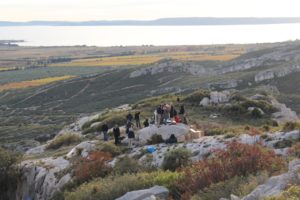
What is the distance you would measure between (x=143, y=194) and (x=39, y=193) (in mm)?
11422

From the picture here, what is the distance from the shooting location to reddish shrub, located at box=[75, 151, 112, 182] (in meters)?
20.7

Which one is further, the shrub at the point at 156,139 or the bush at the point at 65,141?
the bush at the point at 65,141

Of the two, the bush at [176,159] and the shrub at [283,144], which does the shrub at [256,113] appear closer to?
the shrub at [283,144]

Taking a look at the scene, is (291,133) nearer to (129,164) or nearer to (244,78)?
(129,164)

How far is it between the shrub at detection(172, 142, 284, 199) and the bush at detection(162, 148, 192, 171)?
5.09m

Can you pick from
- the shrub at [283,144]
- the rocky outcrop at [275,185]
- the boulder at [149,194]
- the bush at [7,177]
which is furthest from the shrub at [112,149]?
the rocky outcrop at [275,185]

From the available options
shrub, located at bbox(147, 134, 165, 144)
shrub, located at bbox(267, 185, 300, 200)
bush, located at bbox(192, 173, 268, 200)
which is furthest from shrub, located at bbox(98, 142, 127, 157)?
shrub, located at bbox(267, 185, 300, 200)

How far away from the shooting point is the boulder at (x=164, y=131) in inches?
1044

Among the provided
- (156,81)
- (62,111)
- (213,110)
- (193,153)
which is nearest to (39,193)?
(193,153)

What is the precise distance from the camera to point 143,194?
14.0 metres

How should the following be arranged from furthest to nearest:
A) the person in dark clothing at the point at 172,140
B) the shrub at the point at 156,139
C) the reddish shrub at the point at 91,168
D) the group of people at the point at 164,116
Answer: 1. the group of people at the point at 164,116
2. the shrub at the point at 156,139
3. the person in dark clothing at the point at 172,140
4. the reddish shrub at the point at 91,168

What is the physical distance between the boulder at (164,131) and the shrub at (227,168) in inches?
444

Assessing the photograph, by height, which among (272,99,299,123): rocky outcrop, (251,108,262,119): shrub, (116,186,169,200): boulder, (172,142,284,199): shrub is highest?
(172,142,284,199): shrub

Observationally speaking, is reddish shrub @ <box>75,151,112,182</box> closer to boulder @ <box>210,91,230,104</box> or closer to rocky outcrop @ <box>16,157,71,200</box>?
rocky outcrop @ <box>16,157,71,200</box>
